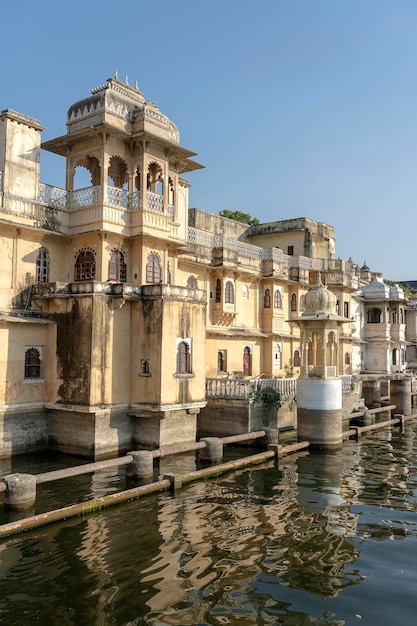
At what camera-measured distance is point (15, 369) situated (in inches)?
706

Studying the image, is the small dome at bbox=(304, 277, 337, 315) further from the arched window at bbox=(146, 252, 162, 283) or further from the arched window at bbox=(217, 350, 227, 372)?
the arched window at bbox=(217, 350, 227, 372)

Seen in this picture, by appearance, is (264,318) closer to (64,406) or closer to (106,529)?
(64,406)

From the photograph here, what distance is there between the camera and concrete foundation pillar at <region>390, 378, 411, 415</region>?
31719mm

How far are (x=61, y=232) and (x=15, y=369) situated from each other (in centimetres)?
567

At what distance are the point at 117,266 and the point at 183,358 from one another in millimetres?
4576

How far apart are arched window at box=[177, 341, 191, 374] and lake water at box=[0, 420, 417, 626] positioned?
16.4 ft

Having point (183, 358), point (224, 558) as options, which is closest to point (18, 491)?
point (224, 558)

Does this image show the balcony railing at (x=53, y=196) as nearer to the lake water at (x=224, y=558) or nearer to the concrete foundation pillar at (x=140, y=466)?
the concrete foundation pillar at (x=140, y=466)

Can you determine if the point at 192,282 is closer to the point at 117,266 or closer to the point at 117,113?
the point at 117,266

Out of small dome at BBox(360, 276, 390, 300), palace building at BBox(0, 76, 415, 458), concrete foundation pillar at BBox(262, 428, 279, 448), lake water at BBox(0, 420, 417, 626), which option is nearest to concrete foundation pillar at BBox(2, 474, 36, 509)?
lake water at BBox(0, 420, 417, 626)

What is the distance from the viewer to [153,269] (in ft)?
70.6

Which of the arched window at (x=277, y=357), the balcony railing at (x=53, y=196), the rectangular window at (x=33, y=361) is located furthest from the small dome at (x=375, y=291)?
the rectangular window at (x=33, y=361)

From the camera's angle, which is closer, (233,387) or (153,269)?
(153,269)

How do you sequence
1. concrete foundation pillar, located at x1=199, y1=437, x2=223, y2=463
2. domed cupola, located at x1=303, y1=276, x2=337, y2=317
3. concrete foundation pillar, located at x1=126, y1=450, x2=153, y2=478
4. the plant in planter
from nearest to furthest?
concrete foundation pillar, located at x1=126, y1=450, x2=153, y2=478
concrete foundation pillar, located at x1=199, y1=437, x2=223, y2=463
domed cupola, located at x1=303, y1=276, x2=337, y2=317
the plant in planter
